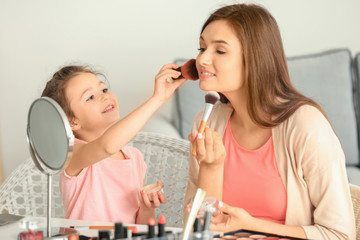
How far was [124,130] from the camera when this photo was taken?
1.20 meters

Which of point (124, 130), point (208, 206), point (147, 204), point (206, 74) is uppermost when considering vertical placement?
point (206, 74)

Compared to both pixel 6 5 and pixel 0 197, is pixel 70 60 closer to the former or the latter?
pixel 6 5

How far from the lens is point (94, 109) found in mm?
1479

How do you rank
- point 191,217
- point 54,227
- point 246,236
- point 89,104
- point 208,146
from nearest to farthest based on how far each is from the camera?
point 191,217
point 246,236
point 54,227
point 208,146
point 89,104

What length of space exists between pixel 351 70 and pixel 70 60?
1.27m

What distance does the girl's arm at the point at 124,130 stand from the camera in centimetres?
121

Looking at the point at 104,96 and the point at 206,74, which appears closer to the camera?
the point at 206,74

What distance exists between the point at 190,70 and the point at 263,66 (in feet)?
0.64

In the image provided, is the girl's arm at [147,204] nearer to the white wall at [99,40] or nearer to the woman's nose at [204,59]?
the woman's nose at [204,59]

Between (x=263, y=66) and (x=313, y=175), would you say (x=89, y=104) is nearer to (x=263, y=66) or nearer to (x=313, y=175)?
(x=263, y=66)

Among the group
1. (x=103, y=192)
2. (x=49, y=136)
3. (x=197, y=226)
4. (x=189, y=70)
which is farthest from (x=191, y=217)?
(x=103, y=192)

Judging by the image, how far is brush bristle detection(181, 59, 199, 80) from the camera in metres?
1.35

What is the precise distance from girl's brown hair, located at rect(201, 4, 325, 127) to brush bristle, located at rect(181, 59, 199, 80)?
4.5 inches

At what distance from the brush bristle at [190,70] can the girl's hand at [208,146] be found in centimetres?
23
